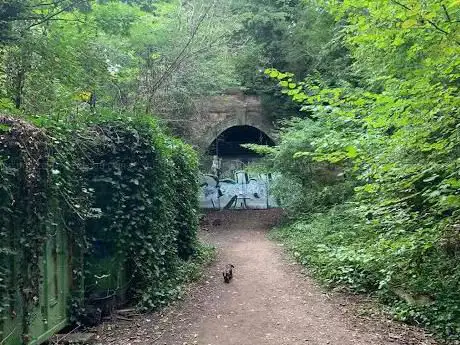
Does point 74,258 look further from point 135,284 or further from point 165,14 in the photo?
point 165,14

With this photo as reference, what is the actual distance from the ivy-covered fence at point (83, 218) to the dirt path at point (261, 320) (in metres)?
0.51

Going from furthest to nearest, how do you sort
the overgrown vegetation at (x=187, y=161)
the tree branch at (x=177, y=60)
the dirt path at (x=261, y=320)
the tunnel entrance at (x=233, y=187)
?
the tunnel entrance at (x=233, y=187)
the tree branch at (x=177, y=60)
the dirt path at (x=261, y=320)
the overgrown vegetation at (x=187, y=161)

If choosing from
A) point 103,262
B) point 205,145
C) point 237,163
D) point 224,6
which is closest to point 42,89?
point 103,262

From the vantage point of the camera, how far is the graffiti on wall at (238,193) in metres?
20.8

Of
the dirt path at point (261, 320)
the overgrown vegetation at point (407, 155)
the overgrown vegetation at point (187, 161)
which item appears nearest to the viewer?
the overgrown vegetation at point (187, 161)

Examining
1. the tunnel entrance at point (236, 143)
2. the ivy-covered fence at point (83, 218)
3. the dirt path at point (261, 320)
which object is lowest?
the dirt path at point (261, 320)

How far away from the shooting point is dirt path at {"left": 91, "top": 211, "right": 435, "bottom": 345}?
4.76m

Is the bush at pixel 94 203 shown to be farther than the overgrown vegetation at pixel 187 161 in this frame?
No

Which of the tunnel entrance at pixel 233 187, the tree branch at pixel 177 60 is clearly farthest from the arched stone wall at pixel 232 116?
the tree branch at pixel 177 60

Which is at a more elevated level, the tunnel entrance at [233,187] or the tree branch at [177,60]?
the tree branch at [177,60]

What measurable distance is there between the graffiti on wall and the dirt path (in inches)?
487


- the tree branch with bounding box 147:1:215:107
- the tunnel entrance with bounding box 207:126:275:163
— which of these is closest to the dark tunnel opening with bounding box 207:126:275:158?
the tunnel entrance with bounding box 207:126:275:163

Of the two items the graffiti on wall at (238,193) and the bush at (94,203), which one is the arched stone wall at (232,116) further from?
the bush at (94,203)

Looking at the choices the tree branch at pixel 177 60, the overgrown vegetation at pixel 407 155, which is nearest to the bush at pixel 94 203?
the overgrown vegetation at pixel 407 155
